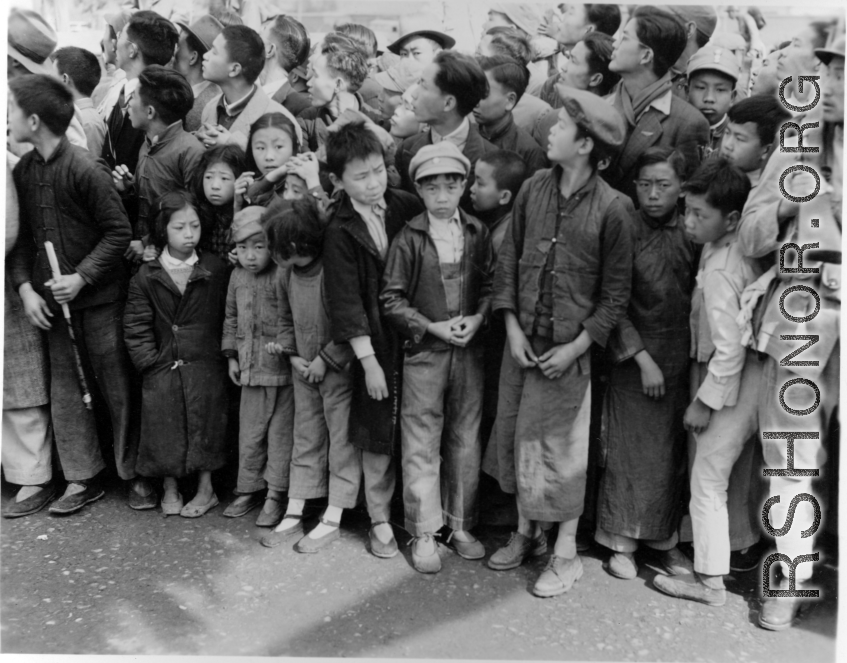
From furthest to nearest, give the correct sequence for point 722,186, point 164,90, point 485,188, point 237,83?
1. point 237,83
2. point 164,90
3. point 485,188
4. point 722,186

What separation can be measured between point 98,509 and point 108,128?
2103 millimetres

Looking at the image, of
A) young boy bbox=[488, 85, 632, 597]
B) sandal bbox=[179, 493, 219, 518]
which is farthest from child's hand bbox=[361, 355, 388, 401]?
sandal bbox=[179, 493, 219, 518]

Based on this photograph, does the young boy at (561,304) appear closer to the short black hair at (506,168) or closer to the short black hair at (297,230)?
the short black hair at (506,168)

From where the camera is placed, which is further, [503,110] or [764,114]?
[503,110]

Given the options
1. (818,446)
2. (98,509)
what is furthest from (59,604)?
(818,446)

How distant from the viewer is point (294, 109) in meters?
4.68

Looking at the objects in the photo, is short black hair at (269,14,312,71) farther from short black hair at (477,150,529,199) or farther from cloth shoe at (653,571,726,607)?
cloth shoe at (653,571,726,607)

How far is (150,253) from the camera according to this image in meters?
4.03

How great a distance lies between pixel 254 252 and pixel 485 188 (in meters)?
1.13

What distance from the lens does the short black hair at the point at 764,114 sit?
3369 mm

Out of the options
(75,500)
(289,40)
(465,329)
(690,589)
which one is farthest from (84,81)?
(690,589)

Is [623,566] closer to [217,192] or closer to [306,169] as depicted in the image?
[306,169]

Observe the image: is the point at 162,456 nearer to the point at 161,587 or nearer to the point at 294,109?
the point at 161,587

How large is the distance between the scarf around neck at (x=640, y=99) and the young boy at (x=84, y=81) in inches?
112
